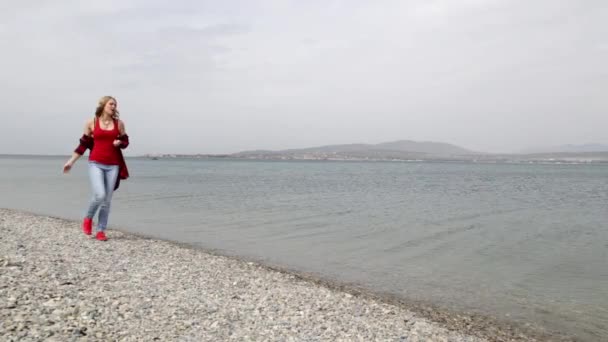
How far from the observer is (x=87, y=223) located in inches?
410

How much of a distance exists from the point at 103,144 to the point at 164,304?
14.3 feet

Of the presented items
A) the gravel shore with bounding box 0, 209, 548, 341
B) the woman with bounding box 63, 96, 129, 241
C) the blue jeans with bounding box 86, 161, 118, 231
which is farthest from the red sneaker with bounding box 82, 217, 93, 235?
the woman with bounding box 63, 96, 129, 241

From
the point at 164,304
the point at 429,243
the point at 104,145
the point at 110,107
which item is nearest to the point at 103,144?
the point at 104,145

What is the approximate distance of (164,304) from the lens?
6.31m

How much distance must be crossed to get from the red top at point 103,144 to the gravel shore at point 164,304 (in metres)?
2.00

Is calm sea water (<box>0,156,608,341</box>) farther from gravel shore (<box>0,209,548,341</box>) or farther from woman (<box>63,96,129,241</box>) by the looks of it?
woman (<box>63,96,129,241</box>)

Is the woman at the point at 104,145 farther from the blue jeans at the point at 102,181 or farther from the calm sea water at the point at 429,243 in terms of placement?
the calm sea water at the point at 429,243

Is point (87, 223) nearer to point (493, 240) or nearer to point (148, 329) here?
point (148, 329)

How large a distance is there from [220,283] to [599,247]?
14.7 metres

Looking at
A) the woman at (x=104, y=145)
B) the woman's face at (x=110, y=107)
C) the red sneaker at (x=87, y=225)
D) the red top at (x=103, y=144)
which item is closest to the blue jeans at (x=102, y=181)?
the woman at (x=104, y=145)

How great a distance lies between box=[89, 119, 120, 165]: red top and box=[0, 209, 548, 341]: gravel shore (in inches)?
78.7

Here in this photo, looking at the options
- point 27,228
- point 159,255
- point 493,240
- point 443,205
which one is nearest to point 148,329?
point 159,255

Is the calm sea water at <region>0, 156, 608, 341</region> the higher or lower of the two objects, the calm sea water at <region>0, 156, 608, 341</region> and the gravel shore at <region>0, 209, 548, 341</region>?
the lower

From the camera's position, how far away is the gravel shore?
16.8 ft
